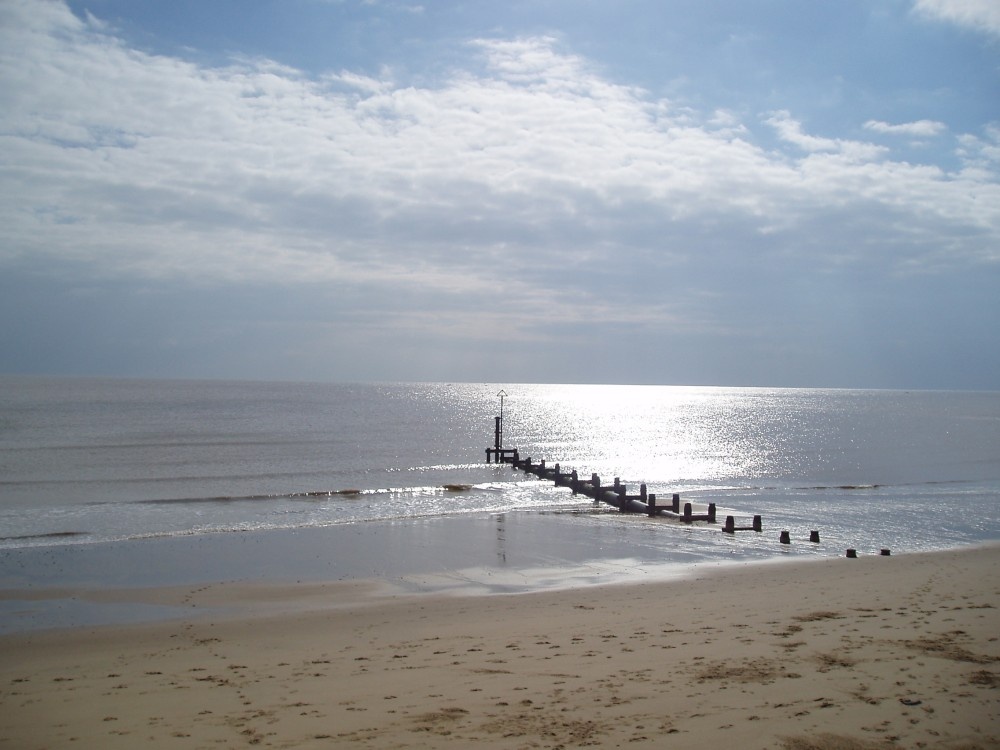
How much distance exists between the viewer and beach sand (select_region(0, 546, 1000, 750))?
278 inches

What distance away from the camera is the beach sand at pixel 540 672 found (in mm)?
7066

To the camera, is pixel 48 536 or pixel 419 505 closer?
pixel 48 536

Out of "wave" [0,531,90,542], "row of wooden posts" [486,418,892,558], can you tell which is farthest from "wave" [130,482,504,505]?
"wave" [0,531,90,542]

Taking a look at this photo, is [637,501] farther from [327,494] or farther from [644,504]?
[327,494]

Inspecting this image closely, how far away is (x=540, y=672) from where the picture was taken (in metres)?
8.94

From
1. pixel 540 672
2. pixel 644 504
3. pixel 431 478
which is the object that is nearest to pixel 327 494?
pixel 431 478

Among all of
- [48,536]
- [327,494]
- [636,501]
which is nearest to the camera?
[48,536]

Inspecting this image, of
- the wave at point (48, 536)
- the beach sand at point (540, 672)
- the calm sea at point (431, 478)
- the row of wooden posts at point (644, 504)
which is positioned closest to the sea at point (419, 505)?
the wave at point (48, 536)

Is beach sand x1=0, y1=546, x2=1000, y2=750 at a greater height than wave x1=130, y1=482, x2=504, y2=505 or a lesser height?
greater

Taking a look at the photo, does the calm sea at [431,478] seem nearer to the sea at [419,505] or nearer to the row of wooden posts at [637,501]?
the sea at [419,505]

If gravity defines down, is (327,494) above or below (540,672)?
below

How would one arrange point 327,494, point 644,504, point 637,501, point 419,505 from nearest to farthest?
point 644,504 → point 419,505 → point 637,501 → point 327,494

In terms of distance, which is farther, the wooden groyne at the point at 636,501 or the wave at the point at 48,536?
the wooden groyne at the point at 636,501

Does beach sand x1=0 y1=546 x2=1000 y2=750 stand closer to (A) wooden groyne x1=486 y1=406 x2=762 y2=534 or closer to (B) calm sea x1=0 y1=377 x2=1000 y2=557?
(B) calm sea x1=0 y1=377 x2=1000 y2=557
